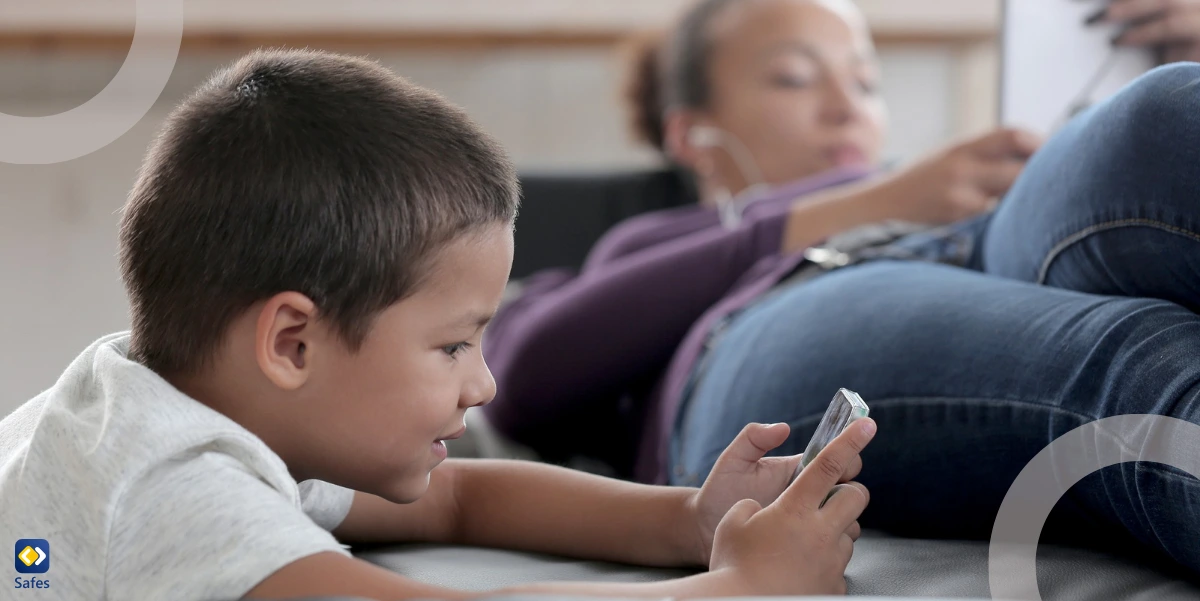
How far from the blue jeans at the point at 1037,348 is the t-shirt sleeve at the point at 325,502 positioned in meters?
0.26

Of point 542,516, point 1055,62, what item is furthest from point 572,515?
point 1055,62

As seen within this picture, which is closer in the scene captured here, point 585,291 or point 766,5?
point 585,291

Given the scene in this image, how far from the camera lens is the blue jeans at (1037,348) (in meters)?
0.59

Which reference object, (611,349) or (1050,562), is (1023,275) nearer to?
Answer: (1050,562)

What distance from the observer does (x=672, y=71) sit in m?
1.85

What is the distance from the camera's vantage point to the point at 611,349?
1.10 meters

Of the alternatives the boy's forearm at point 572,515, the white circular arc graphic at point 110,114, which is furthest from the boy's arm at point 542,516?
the white circular arc graphic at point 110,114

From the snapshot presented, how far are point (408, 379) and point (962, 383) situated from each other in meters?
0.35

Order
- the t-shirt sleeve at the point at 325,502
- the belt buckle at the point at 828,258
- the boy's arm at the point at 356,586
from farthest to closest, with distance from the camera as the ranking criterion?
the belt buckle at the point at 828,258 → the t-shirt sleeve at the point at 325,502 → the boy's arm at the point at 356,586

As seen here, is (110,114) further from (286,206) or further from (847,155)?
(286,206)

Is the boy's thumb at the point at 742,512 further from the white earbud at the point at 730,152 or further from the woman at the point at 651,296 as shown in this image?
the white earbud at the point at 730,152

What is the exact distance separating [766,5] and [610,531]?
3.98 ft

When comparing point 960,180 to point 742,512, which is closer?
point 742,512

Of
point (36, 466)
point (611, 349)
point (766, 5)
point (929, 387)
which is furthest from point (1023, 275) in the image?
point (766, 5)
